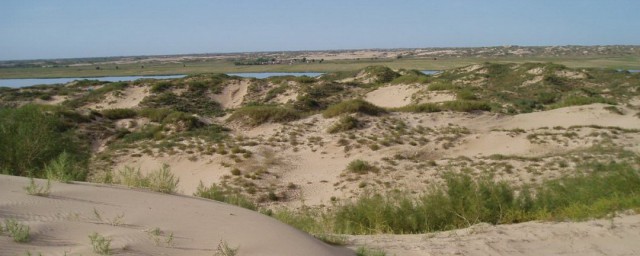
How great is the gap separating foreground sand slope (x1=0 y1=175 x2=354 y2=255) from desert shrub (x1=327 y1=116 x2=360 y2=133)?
1605 cm

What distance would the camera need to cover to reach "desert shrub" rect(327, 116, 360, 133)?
22.9 meters

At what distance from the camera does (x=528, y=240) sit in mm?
7098

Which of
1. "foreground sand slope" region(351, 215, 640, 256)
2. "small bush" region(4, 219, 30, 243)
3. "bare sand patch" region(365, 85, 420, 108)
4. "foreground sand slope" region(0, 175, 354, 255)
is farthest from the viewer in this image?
"bare sand patch" region(365, 85, 420, 108)

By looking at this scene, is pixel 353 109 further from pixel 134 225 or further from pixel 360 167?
pixel 134 225

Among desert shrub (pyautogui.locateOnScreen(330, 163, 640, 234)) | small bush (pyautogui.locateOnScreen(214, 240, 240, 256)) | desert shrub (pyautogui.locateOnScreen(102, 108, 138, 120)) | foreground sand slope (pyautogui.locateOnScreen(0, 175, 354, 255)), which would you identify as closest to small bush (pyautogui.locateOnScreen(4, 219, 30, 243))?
foreground sand slope (pyautogui.locateOnScreen(0, 175, 354, 255))

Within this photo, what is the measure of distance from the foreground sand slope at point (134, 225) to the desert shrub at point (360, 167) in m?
10.1

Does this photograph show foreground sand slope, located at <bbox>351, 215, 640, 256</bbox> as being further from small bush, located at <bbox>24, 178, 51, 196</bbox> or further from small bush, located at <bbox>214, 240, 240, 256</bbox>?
small bush, located at <bbox>24, 178, 51, 196</bbox>

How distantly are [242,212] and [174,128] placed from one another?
1843cm

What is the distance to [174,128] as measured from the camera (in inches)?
952

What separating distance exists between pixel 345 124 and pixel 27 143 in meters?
14.7

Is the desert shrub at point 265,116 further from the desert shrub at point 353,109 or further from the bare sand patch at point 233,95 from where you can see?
the bare sand patch at point 233,95

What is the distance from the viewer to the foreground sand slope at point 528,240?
657 cm

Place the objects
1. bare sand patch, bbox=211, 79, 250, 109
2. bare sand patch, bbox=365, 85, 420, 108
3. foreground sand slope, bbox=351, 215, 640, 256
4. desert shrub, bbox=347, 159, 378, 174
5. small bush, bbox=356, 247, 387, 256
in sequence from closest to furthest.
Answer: small bush, bbox=356, 247, 387, 256, foreground sand slope, bbox=351, 215, 640, 256, desert shrub, bbox=347, 159, 378, 174, bare sand patch, bbox=365, 85, 420, 108, bare sand patch, bbox=211, 79, 250, 109

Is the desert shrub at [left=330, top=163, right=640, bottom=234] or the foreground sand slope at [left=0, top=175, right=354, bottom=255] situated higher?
the foreground sand slope at [left=0, top=175, right=354, bottom=255]
